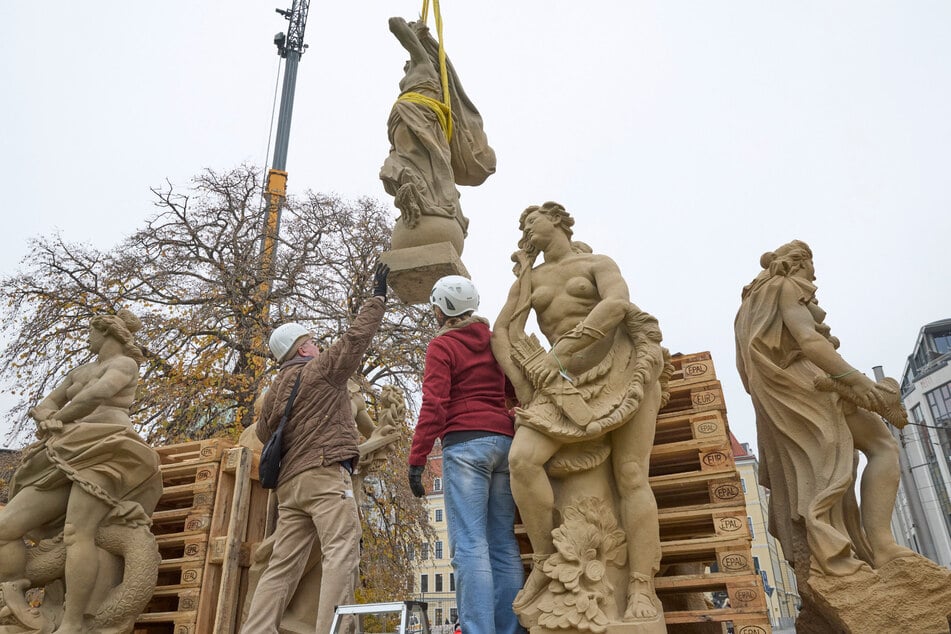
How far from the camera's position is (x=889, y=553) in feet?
11.7

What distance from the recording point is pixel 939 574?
11.0ft

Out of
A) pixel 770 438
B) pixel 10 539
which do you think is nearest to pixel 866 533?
pixel 770 438

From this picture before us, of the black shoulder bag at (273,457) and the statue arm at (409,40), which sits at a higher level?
the statue arm at (409,40)

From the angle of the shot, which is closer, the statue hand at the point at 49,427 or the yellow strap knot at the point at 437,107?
the statue hand at the point at 49,427

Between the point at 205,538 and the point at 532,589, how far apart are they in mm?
3168


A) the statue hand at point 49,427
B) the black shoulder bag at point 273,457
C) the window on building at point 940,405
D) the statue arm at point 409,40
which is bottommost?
the black shoulder bag at point 273,457

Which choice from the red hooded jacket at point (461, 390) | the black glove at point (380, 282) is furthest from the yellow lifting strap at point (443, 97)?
the red hooded jacket at point (461, 390)

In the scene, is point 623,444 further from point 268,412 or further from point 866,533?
point 268,412

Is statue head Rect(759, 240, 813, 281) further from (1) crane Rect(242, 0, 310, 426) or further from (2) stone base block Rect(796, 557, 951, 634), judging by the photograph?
(1) crane Rect(242, 0, 310, 426)

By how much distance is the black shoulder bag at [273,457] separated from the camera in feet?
13.7

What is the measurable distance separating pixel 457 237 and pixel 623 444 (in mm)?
2930

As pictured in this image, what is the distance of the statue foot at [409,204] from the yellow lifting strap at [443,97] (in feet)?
3.05

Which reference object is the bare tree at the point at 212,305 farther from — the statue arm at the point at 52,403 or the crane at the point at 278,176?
the statue arm at the point at 52,403

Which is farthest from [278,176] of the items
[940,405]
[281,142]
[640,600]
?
[940,405]
